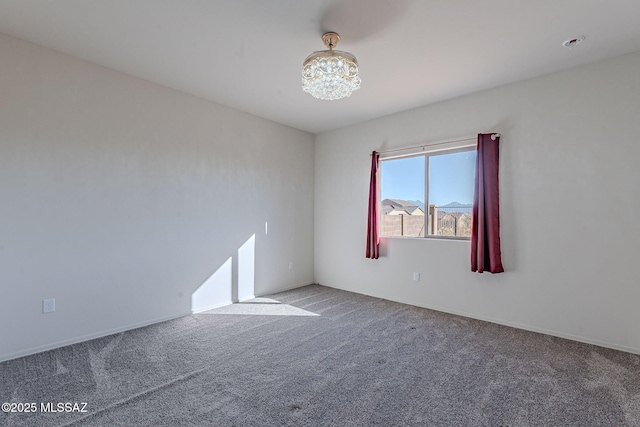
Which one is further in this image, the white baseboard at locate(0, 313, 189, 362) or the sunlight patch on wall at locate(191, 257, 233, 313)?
the sunlight patch on wall at locate(191, 257, 233, 313)

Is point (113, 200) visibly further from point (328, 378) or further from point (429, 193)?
point (429, 193)

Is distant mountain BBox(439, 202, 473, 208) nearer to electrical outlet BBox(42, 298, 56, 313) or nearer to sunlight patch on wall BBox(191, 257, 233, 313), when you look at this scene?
sunlight patch on wall BBox(191, 257, 233, 313)

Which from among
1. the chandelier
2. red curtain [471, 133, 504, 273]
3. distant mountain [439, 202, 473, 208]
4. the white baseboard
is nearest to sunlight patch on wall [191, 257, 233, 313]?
the white baseboard

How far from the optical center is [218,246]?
3.96 metres

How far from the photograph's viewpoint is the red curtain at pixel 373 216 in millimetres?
4367

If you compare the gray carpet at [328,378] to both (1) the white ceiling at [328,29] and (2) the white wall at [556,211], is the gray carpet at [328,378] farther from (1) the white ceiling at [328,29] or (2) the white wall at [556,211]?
(1) the white ceiling at [328,29]

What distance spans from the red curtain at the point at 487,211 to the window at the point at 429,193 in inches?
9.3

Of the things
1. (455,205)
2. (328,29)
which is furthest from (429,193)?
(328,29)

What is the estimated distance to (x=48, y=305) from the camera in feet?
8.76

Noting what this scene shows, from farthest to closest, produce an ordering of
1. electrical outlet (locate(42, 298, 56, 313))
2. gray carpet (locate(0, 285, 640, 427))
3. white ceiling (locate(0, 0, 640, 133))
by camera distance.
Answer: electrical outlet (locate(42, 298, 56, 313)) < white ceiling (locate(0, 0, 640, 133)) < gray carpet (locate(0, 285, 640, 427))

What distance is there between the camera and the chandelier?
7.49ft

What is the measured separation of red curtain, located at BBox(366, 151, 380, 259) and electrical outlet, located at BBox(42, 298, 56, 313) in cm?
355

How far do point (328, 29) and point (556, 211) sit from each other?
2810 mm

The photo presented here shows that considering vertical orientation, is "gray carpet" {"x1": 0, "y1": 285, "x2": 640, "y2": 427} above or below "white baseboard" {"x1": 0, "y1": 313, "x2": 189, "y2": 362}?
below
